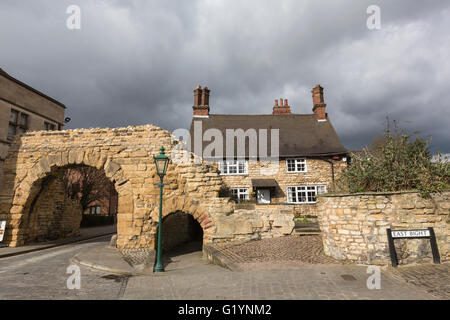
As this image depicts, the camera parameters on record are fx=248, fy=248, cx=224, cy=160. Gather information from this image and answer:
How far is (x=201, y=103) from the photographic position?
21.8 metres

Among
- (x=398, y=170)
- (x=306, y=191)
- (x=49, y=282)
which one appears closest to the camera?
(x=49, y=282)

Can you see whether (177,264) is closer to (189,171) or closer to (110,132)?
(189,171)

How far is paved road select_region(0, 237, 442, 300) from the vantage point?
4445mm

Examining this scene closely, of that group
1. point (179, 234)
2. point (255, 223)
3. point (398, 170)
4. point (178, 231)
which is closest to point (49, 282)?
point (255, 223)

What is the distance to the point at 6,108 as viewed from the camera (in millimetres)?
12984

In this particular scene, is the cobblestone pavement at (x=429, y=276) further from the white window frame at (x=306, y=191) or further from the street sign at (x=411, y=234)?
the white window frame at (x=306, y=191)

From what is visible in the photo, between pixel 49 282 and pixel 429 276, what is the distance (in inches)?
326

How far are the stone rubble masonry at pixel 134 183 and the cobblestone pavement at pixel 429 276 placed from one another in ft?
12.2

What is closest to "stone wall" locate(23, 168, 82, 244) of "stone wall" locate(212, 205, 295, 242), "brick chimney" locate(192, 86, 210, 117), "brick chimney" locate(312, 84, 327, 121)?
"stone wall" locate(212, 205, 295, 242)

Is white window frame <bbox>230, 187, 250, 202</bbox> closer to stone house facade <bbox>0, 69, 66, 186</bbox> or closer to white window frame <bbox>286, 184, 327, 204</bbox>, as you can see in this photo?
white window frame <bbox>286, 184, 327, 204</bbox>

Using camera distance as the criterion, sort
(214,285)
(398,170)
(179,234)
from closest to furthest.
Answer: (214,285)
(398,170)
(179,234)

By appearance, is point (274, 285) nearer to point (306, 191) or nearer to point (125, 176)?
point (125, 176)

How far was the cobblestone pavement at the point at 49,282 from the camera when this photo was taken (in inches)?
188

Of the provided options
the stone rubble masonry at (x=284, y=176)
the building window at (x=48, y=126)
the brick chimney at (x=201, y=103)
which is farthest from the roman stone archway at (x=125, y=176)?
the brick chimney at (x=201, y=103)
